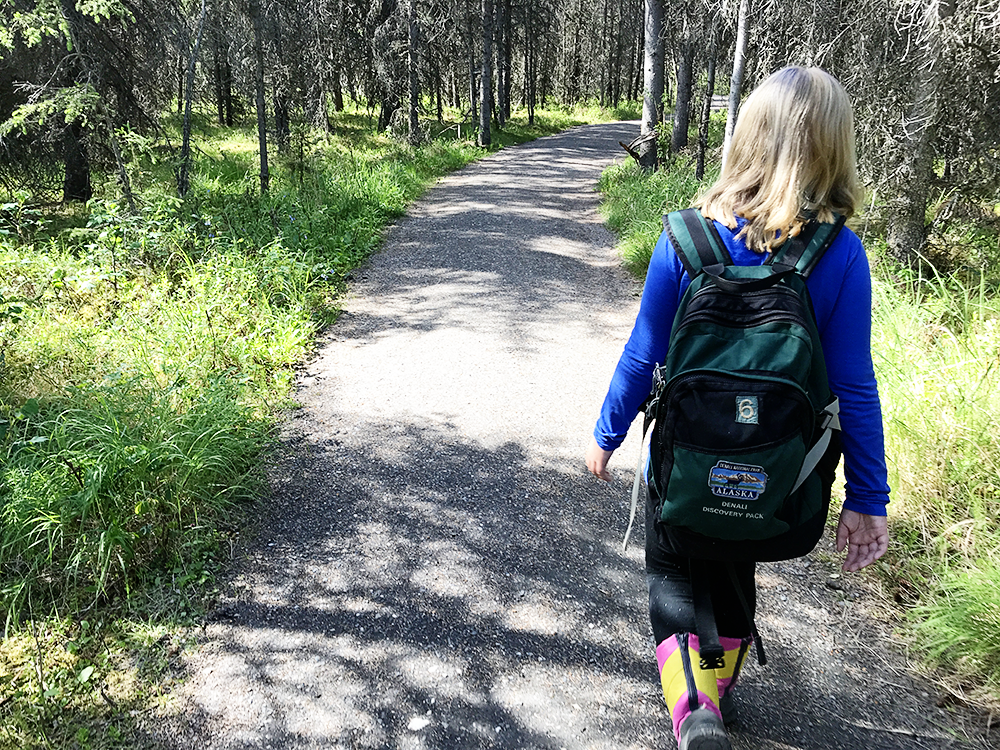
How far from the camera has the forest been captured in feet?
10.0

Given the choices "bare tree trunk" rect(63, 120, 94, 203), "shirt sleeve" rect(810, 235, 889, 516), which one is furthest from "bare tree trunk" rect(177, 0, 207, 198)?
"shirt sleeve" rect(810, 235, 889, 516)

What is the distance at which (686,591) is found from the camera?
1.94 meters

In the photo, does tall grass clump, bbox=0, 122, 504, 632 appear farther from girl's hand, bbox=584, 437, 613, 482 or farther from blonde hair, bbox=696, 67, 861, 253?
blonde hair, bbox=696, 67, 861, 253

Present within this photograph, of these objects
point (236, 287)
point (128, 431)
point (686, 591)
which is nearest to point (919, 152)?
point (686, 591)

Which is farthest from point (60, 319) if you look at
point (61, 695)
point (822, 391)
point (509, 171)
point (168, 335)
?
point (509, 171)

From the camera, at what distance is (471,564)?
11.0 feet

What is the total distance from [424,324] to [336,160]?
1015 cm

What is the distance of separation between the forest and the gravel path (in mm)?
290

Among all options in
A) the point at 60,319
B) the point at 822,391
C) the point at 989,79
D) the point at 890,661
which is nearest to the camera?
the point at 822,391

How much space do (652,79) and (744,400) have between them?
14.1 meters

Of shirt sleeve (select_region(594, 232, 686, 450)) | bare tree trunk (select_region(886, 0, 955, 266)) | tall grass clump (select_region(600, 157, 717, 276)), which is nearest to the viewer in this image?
shirt sleeve (select_region(594, 232, 686, 450))

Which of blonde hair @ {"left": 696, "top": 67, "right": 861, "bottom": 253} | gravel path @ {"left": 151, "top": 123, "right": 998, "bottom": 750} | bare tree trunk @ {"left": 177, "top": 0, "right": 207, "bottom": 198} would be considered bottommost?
gravel path @ {"left": 151, "top": 123, "right": 998, "bottom": 750}

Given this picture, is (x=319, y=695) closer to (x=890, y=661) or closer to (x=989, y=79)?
(x=890, y=661)

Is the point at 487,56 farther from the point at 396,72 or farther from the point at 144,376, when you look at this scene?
the point at 144,376
